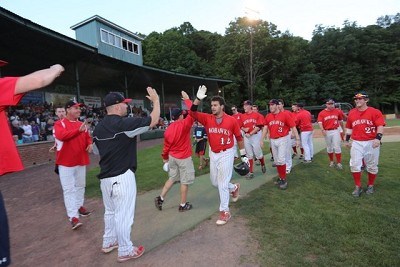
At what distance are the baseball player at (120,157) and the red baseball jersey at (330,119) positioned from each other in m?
7.16

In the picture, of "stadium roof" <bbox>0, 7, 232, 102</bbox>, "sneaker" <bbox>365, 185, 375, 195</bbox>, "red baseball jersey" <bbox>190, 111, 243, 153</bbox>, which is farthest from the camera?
"stadium roof" <bbox>0, 7, 232, 102</bbox>

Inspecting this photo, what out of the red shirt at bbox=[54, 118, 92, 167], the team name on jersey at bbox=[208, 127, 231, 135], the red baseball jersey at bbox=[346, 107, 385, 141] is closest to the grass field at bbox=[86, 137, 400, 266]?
the red baseball jersey at bbox=[346, 107, 385, 141]

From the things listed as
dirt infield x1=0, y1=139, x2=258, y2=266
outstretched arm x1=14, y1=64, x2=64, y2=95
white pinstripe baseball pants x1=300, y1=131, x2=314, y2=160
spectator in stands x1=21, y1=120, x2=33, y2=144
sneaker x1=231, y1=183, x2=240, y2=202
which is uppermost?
outstretched arm x1=14, y1=64, x2=64, y2=95

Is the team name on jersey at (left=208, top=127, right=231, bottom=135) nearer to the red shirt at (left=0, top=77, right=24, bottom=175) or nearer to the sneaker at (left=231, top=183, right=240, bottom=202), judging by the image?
the sneaker at (left=231, top=183, right=240, bottom=202)

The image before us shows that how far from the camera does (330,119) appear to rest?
9.21 meters

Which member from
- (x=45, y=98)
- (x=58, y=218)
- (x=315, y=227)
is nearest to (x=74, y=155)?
(x=58, y=218)

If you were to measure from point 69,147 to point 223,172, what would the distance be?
265 cm

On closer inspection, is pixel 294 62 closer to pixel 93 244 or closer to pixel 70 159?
pixel 70 159

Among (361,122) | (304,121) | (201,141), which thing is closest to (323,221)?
(361,122)

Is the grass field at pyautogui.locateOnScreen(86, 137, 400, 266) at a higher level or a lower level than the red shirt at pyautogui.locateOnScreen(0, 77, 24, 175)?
lower

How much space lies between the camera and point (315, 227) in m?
4.55

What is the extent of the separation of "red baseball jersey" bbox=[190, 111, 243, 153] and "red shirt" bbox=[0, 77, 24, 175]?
10.1ft

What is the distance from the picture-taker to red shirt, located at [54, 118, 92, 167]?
495 centimetres

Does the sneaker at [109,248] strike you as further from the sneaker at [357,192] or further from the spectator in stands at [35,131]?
the spectator in stands at [35,131]
